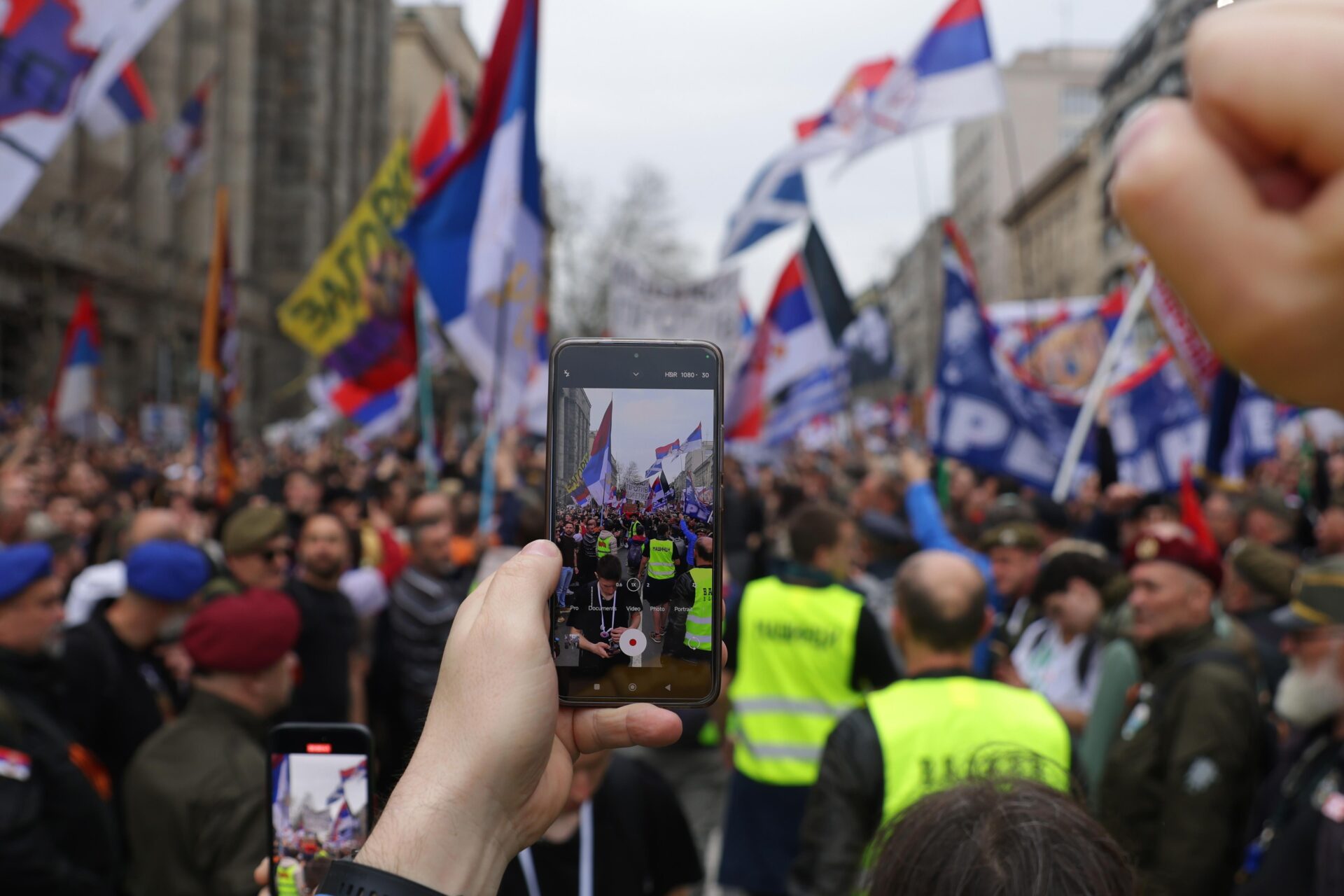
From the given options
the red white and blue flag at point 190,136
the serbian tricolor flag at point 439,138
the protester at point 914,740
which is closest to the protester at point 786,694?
the protester at point 914,740

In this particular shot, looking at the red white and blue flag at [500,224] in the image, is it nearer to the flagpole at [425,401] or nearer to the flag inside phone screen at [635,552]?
the flagpole at [425,401]

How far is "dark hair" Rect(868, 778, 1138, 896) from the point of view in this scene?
174 cm

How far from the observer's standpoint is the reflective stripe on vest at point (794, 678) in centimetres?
506

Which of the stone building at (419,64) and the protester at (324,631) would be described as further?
the stone building at (419,64)

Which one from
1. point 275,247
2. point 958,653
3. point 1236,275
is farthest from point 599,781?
point 275,247

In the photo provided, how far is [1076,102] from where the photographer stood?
94875 millimetres

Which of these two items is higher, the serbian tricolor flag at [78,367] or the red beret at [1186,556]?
the serbian tricolor flag at [78,367]

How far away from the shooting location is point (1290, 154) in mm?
524

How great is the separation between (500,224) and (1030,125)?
3744 inches

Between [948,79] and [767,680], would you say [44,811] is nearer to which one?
[767,680]

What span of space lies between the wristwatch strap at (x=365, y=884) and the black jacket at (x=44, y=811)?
263cm

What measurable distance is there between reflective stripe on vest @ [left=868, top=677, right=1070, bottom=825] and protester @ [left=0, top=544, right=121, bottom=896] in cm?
228

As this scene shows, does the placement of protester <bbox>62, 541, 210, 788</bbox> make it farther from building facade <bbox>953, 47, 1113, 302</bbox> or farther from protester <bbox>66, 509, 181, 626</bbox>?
building facade <bbox>953, 47, 1113, 302</bbox>

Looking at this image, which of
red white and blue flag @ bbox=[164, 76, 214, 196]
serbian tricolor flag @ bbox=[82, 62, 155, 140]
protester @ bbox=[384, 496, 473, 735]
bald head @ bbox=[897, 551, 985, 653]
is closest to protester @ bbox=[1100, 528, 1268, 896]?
bald head @ bbox=[897, 551, 985, 653]
